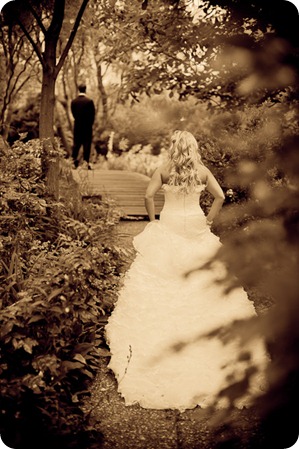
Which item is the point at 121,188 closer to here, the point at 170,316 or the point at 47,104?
A: the point at 47,104

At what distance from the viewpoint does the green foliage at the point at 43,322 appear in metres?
3.41

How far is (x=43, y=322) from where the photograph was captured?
3.96 meters

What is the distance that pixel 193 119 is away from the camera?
205 cm

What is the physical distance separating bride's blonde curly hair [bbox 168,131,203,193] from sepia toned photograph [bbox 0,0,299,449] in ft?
0.04

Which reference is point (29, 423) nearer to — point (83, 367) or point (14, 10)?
point (83, 367)

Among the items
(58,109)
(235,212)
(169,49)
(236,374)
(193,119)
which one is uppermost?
(193,119)

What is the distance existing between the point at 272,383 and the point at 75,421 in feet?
6.77

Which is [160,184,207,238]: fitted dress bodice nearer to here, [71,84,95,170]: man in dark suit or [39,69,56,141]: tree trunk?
[39,69,56,141]: tree trunk

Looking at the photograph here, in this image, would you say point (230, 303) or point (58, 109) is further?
point (58, 109)

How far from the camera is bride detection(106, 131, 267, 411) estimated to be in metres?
3.93

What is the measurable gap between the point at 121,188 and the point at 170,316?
5.86 metres

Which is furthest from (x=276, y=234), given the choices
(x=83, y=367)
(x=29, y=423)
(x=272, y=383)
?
(x=83, y=367)

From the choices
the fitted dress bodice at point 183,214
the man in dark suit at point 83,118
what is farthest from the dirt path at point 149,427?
the man in dark suit at point 83,118

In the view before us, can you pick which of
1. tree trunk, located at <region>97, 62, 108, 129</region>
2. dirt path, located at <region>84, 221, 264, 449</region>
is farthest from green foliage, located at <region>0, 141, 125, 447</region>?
tree trunk, located at <region>97, 62, 108, 129</region>
